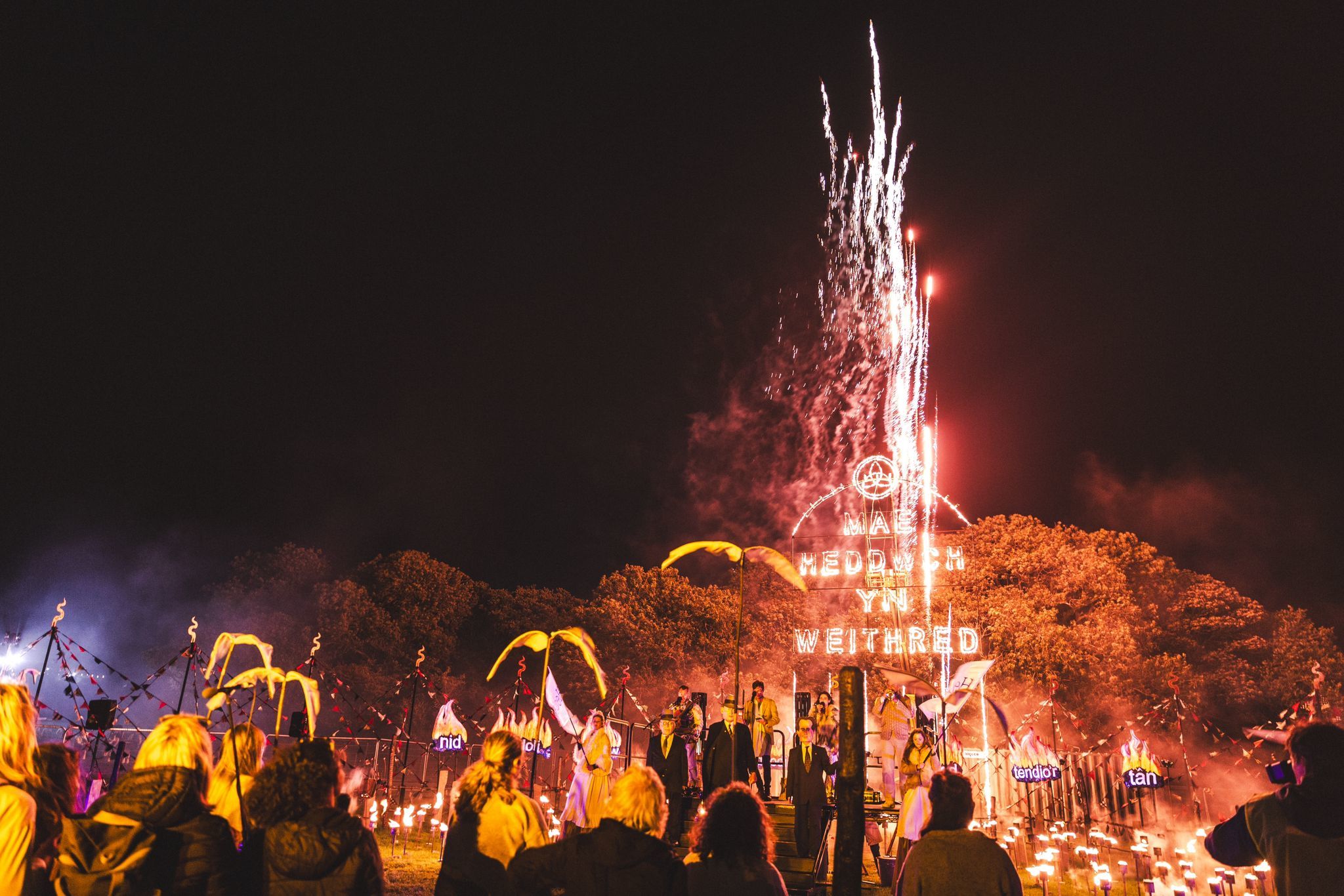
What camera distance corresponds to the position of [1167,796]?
2414 cm

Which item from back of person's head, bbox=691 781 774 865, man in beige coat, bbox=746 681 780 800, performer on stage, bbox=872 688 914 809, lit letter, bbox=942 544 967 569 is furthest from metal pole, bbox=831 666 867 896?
lit letter, bbox=942 544 967 569

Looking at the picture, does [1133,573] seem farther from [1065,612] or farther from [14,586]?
[14,586]

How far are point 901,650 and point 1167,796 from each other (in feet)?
30.9

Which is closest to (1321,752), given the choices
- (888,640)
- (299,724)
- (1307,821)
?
(1307,821)

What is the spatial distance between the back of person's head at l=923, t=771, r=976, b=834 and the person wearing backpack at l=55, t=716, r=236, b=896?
3.35m

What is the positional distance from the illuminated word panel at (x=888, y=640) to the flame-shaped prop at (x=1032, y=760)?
10590mm

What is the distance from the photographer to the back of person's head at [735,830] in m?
3.96

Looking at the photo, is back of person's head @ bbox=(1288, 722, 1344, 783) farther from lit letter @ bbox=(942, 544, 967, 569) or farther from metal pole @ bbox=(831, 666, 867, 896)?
lit letter @ bbox=(942, 544, 967, 569)

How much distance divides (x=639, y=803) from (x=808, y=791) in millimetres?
8673

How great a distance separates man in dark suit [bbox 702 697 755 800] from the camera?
38.3ft

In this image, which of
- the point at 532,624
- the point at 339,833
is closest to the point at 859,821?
the point at 339,833

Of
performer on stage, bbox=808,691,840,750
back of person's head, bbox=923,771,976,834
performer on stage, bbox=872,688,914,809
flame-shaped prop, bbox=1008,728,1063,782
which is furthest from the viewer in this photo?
flame-shaped prop, bbox=1008,728,1063,782

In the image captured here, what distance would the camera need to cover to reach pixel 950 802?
413 centimetres

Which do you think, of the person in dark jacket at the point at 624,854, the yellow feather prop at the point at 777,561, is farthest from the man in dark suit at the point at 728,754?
the person in dark jacket at the point at 624,854
